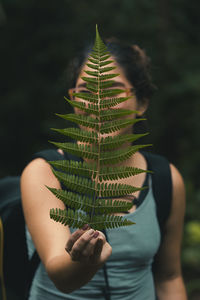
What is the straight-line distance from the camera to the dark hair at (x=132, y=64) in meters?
1.38

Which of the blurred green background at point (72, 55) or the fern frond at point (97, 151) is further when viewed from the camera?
the blurred green background at point (72, 55)

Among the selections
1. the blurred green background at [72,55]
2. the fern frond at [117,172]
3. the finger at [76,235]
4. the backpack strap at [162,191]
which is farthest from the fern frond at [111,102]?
the blurred green background at [72,55]

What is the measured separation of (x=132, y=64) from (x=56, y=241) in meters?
0.86

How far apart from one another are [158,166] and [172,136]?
3.77 metres

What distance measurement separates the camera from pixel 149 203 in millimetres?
1303

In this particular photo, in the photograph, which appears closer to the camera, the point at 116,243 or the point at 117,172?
the point at 117,172

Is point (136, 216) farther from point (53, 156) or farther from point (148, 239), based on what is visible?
point (53, 156)

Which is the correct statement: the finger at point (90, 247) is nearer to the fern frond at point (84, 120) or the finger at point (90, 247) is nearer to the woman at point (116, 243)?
the woman at point (116, 243)

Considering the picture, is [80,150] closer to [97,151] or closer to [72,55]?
[97,151]

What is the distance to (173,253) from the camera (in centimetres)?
151

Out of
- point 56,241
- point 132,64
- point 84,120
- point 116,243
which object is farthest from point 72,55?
point 84,120

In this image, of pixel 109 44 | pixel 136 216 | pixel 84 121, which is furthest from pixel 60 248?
pixel 109 44

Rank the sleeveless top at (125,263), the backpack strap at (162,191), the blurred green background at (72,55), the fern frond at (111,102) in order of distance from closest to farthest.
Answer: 1. the fern frond at (111,102)
2. the sleeveless top at (125,263)
3. the backpack strap at (162,191)
4. the blurred green background at (72,55)

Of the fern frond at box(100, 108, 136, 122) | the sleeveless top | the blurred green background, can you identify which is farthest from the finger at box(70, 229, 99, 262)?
the blurred green background
